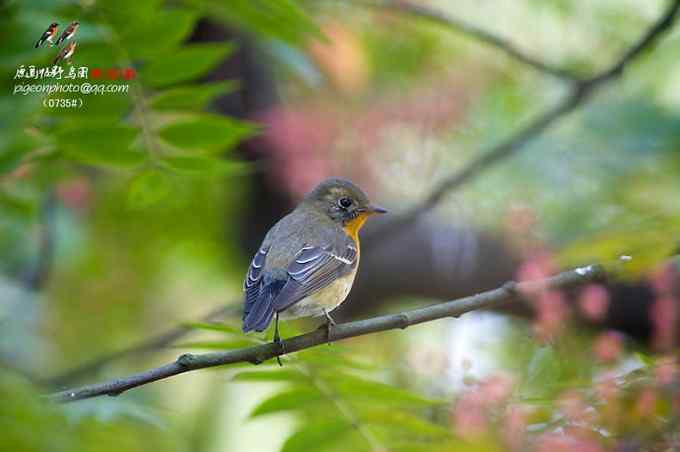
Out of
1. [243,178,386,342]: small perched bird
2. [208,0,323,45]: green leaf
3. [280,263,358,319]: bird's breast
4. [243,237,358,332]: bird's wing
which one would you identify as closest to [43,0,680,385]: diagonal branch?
[243,178,386,342]: small perched bird

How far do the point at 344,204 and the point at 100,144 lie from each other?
1.67 meters

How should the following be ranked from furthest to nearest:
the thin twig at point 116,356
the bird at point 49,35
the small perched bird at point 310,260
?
the thin twig at point 116,356, the small perched bird at point 310,260, the bird at point 49,35

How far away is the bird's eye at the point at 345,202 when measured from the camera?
4.58 m

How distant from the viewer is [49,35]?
2994 mm

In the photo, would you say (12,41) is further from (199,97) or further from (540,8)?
(540,8)

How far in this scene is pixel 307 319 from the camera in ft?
19.2

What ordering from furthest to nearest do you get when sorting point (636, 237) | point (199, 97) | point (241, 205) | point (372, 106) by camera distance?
point (241, 205) < point (372, 106) < point (199, 97) < point (636, 237)

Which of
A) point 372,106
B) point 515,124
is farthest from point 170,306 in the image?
point 515,124

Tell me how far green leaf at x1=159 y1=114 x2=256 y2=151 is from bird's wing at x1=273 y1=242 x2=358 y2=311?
2.07 ft

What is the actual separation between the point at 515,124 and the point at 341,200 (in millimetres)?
1786

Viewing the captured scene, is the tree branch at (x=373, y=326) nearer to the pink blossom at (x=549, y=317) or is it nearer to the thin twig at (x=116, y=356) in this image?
the pink blossom at (x=549, y=317)

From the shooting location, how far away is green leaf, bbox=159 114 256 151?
3.30 metres

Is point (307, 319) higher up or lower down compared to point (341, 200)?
lower down

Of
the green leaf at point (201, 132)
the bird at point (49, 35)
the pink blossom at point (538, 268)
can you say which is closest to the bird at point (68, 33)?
the bird at point (49, 35)
